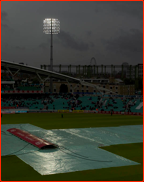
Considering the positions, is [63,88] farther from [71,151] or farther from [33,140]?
[71,151]

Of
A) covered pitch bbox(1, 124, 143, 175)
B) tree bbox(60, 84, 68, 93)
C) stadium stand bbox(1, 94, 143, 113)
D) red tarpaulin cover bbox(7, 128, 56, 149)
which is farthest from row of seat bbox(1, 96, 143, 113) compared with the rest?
red tarpaulin cover bbox(7, 128, 56, 149)

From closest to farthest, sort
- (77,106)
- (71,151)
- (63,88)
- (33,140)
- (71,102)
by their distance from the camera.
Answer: (71,151)
(33,140)
(77,106)
(71,102)
(63,88)

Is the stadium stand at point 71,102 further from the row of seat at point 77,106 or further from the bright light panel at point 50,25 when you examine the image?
the bright light panel at point 50,25

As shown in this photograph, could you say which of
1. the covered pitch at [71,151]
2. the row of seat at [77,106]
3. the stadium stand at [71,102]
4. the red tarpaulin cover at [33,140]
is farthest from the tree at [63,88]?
the red tarpaulin cover at [33,140]

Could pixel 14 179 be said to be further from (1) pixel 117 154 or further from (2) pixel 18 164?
(1) pixel 117 154

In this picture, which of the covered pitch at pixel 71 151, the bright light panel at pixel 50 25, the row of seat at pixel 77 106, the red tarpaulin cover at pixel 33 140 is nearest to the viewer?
the covered pitch at pixel 71 151

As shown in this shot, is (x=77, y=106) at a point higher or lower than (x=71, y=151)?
higher

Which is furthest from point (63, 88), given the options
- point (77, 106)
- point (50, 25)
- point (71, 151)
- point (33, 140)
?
point (71, 151)

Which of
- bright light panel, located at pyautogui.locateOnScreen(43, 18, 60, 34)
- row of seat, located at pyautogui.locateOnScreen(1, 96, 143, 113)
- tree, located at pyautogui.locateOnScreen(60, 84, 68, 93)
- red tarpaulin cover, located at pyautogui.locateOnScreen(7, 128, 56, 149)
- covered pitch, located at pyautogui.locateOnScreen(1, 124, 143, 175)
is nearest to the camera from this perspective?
covered pitch, located at pyautogui.locateOnScreen(1, 124, 143, 175)

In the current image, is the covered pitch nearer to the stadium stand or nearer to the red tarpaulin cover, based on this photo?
the red tarpaulin cover

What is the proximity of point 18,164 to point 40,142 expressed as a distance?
18.6 feet

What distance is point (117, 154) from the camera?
902 inches

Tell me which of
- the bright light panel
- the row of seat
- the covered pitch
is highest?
the bright light panel

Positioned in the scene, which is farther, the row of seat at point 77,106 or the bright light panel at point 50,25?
the bright light panel at point 50,25
